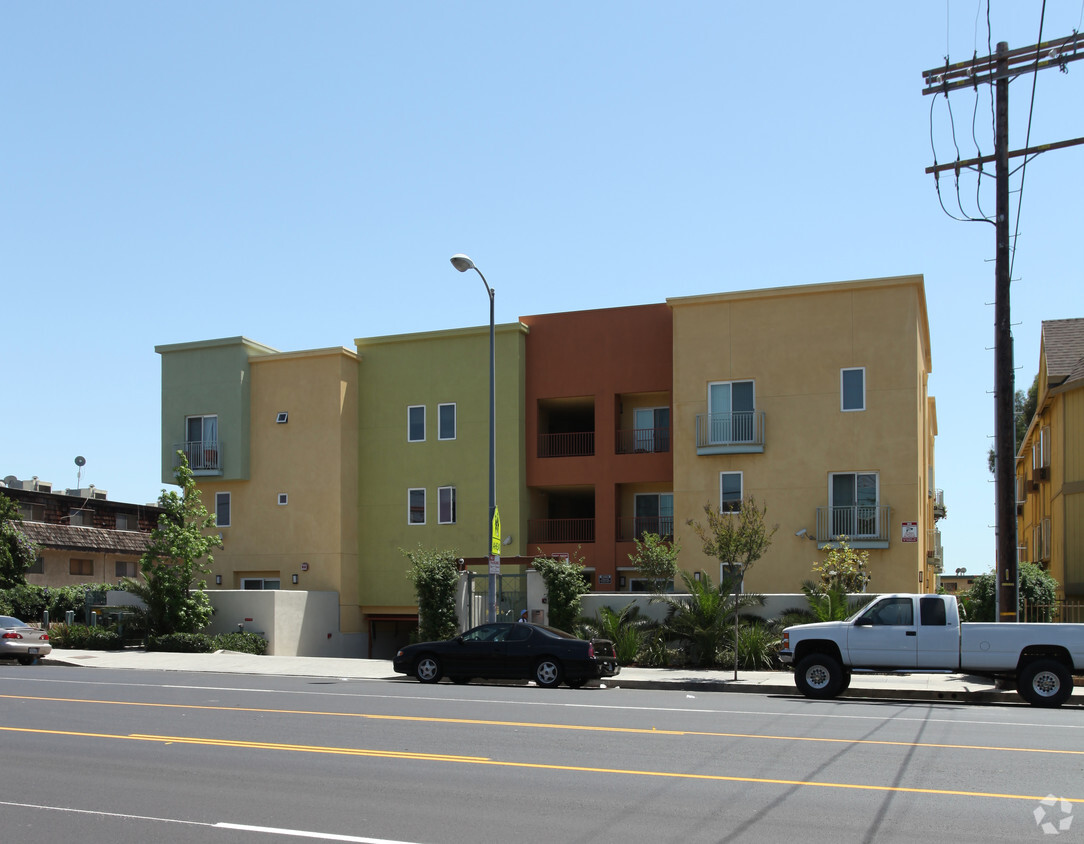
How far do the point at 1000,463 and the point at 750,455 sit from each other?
1080 cm

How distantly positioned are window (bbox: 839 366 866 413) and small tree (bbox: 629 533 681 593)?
20.7 ft

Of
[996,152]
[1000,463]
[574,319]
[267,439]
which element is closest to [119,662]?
[267,439]

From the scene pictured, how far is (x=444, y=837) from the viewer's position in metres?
7.91

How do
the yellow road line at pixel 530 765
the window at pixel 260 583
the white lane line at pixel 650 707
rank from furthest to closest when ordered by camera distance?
the window at pixel 260 583, the white lane line at pixel 650 707, the yellow road line at pixel 530 765

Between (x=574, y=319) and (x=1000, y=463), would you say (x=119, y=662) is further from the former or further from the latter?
(x=1000, y=463)

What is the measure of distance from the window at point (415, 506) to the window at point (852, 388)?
13863 mm

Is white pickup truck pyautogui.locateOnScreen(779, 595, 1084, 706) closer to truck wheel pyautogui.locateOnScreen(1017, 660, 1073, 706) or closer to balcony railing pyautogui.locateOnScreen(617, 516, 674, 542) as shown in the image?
truck wheel pyautogui.locateOnScreen(1017, 660, 1073, 706)

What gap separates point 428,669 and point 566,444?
1494 centimetres

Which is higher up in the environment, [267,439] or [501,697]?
[267,439]

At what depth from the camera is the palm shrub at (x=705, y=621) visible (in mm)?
23859

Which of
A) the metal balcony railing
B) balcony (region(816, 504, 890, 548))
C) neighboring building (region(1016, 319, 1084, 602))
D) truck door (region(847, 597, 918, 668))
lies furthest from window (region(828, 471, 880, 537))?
truck door (region(847, 597, 918, 668))

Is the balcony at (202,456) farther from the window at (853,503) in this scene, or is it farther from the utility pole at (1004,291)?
the utility pole at (1004,291)

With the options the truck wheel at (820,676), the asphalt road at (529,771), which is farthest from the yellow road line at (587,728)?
the truck wheel at (820,676)

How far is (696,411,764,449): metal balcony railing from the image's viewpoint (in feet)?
99.2
